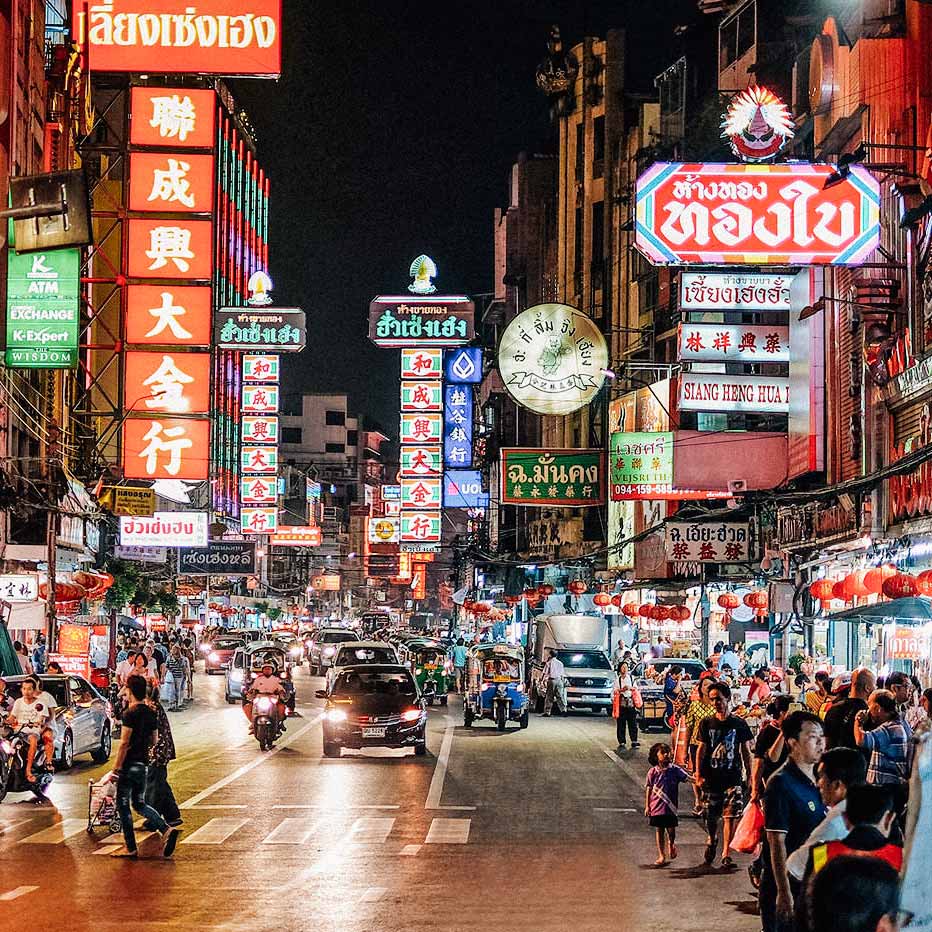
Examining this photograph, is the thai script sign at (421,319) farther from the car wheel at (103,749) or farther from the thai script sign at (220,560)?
the car wheel at (103,749)

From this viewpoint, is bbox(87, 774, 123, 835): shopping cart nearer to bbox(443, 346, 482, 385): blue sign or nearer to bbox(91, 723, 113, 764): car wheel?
bbox(91, 723, 113, 764): car wheel

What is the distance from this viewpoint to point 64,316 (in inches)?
1248

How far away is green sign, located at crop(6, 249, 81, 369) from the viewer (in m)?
31.6

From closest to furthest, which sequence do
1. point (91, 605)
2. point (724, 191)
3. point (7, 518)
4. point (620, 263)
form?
point (724, 191) < point (7, 518) < point (91, 605) < point (620, 263)

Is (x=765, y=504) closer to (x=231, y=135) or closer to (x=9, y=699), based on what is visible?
(x=9, y=699)

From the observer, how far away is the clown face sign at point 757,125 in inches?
1187

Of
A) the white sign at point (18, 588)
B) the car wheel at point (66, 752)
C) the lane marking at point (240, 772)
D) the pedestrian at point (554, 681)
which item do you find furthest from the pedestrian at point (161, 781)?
the pedestrian at point (554, 681)

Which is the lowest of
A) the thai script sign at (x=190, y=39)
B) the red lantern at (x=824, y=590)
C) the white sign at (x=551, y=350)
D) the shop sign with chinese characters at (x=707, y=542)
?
the red lantern at (x=824, y=590)

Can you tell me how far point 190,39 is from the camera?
110 ft

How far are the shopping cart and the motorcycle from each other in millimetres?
3693

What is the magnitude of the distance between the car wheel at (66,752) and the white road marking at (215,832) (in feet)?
23.4

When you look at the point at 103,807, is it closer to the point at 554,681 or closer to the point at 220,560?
the point at 554,681

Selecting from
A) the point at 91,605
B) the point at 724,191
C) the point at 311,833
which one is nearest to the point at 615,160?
the point at 91,605

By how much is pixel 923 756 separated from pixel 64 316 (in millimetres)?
27919
